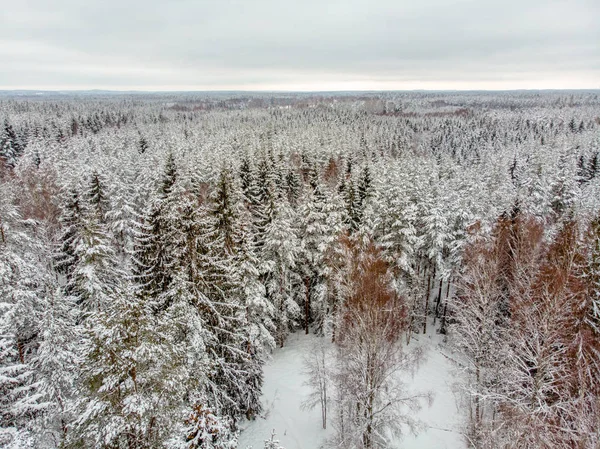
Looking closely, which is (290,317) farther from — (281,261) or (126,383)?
(126,383)

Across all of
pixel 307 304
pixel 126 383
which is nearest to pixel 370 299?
pixel 126 383

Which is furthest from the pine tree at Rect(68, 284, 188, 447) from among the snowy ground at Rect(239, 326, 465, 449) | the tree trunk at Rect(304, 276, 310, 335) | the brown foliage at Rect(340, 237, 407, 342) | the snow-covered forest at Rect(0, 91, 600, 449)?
the tree trunk at Rect(304, 276, 310, 335)

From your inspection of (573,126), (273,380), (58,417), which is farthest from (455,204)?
(573,126)

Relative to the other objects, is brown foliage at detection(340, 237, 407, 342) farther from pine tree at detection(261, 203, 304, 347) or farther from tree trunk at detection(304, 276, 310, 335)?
tree trunk at detection(304, 276, 310, 335)

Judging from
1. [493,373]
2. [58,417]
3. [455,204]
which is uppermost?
[455,204]

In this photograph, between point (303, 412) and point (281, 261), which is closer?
point (303, 412)

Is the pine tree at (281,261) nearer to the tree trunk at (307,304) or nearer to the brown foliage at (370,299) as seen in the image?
the tree trunk at (307,304)

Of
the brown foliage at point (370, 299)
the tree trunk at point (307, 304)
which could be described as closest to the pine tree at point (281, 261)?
the tree trunk at point (307, 304)

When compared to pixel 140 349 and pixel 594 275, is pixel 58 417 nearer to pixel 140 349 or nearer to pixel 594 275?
pixel 140 349
